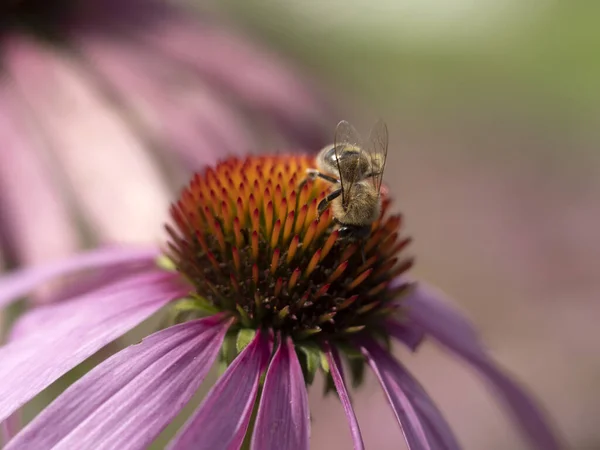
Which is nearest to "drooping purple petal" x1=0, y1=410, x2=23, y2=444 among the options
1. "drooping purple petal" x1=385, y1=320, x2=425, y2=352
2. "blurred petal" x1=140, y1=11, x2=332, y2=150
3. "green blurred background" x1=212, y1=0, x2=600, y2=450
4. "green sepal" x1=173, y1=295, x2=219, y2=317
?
"green sepal" x1=173, y1=295, x2=219, y2=317

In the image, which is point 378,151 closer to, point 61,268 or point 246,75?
point 61,268

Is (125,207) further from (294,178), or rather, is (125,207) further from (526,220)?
(526,220)

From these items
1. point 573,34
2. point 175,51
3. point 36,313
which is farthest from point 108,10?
point 573,34

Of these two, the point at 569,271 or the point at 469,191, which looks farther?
the point at 469,191

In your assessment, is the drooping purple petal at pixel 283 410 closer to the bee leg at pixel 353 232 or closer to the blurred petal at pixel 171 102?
the bee leg at pixel 353 232

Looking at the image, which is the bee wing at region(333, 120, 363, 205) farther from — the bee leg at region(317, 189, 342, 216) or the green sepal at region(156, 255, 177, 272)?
the green sepal at region(156, 255, 177, 272)

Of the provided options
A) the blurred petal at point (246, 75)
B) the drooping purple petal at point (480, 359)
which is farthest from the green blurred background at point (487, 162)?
the drooping purple petal at point (480, 359)
